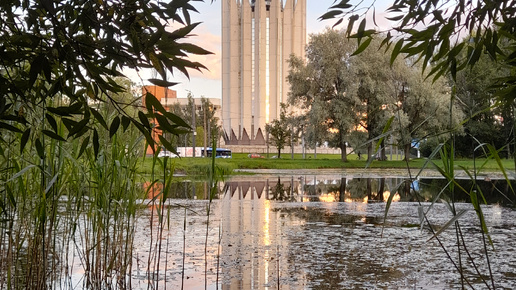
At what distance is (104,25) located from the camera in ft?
7.04

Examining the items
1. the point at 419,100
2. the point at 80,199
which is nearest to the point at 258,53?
the point at 419,100

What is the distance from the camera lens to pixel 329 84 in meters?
38.2

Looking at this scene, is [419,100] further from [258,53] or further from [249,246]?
[258,53]

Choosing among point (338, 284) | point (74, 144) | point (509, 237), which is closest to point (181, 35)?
point (74, 144)

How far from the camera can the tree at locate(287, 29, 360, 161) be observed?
37.0m

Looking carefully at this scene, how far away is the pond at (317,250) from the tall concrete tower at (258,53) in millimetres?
58845

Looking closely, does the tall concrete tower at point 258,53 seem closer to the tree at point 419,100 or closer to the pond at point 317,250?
the tree at point 419,100

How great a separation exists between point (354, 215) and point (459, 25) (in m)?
7.91

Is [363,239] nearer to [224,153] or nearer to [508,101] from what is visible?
[508,101]

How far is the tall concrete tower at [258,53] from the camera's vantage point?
70125 mm

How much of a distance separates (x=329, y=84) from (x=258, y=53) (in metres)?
33.1

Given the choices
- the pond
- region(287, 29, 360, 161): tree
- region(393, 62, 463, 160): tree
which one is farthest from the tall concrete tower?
the pond

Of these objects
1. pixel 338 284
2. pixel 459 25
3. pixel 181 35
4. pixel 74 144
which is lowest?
pixel 338 284

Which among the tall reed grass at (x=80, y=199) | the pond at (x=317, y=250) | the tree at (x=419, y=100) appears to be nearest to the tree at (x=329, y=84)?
the tree at (x=419, y=100)
